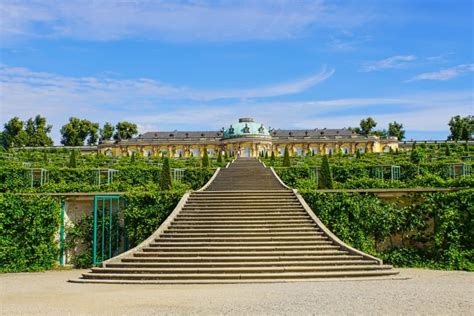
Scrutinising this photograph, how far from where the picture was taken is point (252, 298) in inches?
381

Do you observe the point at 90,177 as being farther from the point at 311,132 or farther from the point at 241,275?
the point at 311,132

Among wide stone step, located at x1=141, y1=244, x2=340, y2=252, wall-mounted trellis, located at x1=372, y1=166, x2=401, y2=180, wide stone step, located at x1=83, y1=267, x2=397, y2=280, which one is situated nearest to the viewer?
wide stone step, located at x1=83, y1=267, x2=397, y2=280

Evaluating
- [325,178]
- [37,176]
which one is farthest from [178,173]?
[325,178]

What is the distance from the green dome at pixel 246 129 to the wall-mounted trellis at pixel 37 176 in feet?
202

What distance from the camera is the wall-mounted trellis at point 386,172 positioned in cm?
2823

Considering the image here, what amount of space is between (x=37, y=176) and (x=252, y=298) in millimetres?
21373

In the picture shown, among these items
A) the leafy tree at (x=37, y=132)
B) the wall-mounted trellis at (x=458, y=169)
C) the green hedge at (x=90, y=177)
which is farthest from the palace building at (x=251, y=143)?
the wall-mounted trellis at (x=458, y=169)

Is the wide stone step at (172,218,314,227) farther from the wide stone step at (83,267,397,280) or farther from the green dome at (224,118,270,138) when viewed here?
the green dome at (224,118,270,138)

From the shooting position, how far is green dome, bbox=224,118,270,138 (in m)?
88.2

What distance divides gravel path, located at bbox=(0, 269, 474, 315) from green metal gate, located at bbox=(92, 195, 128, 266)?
3.49 m

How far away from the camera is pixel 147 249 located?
13.7 metres

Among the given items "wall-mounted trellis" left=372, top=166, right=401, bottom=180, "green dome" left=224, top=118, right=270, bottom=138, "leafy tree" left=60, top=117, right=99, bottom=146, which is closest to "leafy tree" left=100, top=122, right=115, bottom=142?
"leafy tree" left=60, top=117, right=99, bottom=146

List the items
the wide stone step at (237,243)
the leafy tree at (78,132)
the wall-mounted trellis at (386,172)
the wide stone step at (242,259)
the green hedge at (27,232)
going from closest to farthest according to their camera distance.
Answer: the wide stone step at (242,259)
the wide stone step at (237,243)
the green hedge at (27,232)
the wall-mounted trellis at (386,172)
the leafy tree at (78,132)

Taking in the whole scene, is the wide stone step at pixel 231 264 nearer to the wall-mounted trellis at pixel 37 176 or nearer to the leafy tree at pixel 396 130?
the wall-mounted trellis at pixel 37 176
